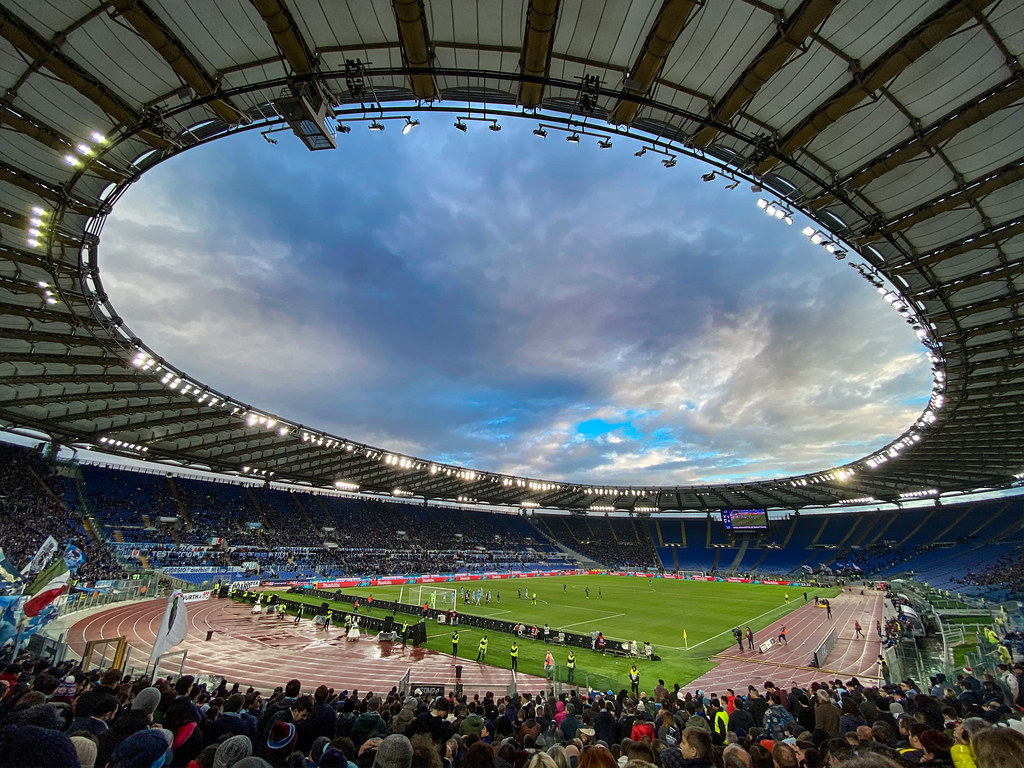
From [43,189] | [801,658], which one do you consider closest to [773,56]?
[43,189]

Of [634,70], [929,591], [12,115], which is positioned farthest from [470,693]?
[929,591]

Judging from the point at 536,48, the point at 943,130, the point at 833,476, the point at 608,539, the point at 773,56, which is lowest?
the point at 608,539

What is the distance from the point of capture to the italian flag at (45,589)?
12664 millimetres

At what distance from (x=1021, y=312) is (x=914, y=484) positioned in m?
49.8

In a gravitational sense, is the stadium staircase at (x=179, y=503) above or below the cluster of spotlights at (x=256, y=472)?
below

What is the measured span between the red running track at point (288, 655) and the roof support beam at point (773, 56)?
1942 cm

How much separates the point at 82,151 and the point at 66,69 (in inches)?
117

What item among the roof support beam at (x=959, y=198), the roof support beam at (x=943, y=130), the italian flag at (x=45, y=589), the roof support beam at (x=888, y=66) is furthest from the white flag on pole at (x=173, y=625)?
the roof support beam at (x=959, y=198)

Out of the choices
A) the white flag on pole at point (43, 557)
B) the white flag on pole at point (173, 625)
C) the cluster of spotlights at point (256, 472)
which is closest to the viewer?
the white flag on pole at point (173, 625)

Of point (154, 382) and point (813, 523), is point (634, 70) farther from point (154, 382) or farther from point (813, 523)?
point (813, 523)

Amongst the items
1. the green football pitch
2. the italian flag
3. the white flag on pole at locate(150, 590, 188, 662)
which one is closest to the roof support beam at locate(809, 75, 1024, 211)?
the green football pitch

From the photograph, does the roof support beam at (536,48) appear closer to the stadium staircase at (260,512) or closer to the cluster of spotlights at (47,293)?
the cluster of spotlights at (47,293)

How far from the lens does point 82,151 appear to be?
39.1ft

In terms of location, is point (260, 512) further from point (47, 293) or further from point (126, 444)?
point (47, 293)
